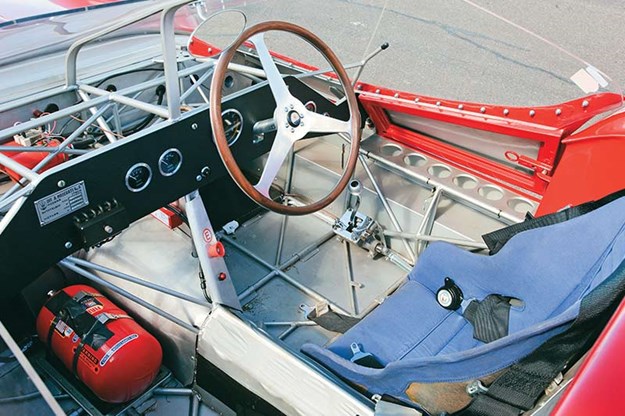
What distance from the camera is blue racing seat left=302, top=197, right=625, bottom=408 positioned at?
1.43 m

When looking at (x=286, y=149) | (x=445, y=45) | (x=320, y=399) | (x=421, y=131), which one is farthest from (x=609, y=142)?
(x=445, y=45)

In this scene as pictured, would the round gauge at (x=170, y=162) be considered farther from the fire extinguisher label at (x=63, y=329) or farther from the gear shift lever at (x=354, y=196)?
the gear shift lever at (x=354, y=196)

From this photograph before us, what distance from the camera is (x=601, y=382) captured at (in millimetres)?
1084

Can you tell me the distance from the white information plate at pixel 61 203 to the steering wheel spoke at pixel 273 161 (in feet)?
1.79

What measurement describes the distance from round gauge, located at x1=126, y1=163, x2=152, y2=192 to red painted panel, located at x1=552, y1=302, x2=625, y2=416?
54.9 inches

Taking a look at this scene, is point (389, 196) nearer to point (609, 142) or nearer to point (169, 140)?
point (609, 142)

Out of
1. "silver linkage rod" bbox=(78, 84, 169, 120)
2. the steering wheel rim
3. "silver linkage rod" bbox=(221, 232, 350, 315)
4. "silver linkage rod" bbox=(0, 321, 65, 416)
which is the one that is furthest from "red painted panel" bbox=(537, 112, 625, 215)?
"silver linkage rod" bbox=(0, 321, 65, 416)

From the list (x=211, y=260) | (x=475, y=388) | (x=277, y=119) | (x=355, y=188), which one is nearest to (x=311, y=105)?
(x=355, y=188)

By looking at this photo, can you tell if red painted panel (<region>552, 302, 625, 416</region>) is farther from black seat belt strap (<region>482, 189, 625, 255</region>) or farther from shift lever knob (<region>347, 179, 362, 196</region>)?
shift lever knob (<region>347, 179, 362, 196</region>)

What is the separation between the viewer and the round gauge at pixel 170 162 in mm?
1942

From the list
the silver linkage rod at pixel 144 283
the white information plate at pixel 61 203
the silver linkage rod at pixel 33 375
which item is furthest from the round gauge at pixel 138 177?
the silver linkage rod at pixel 33 375

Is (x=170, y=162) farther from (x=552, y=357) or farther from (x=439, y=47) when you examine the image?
(x=439, y=47)

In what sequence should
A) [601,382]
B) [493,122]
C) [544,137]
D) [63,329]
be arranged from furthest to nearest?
[493,122] → [544,137] → [63,329] → [601,382]

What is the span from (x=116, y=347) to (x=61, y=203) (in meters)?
0.55
